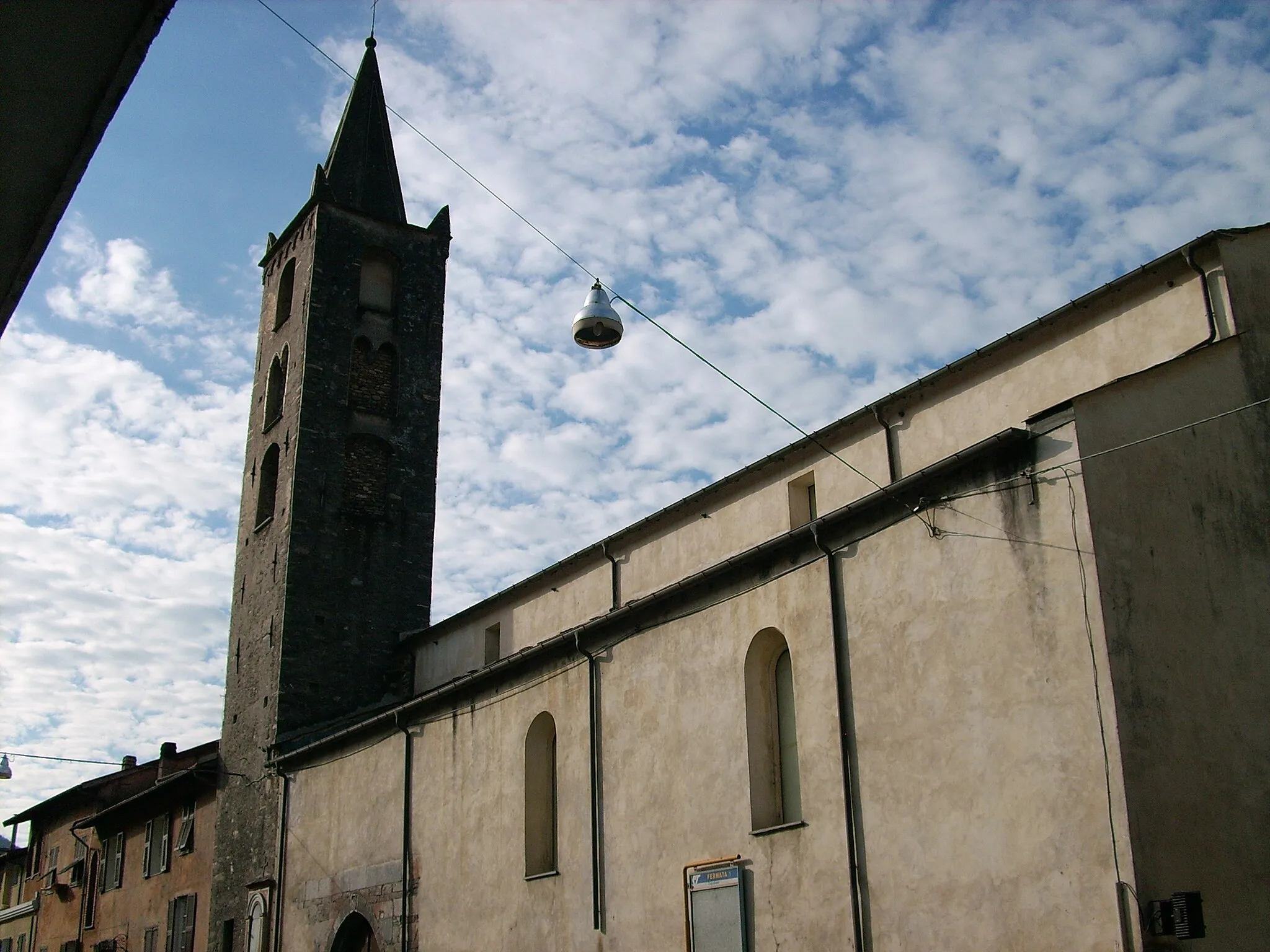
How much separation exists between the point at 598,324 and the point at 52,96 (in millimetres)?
8507

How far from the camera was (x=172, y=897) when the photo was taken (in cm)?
2566

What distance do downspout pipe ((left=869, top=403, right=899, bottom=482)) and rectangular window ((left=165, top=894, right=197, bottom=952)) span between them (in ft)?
52.2

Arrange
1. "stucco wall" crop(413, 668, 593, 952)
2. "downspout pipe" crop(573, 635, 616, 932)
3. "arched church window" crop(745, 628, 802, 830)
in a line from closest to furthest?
"arched church window" crop(745, 628, 802, 830)
"downspout pipe" crop(573, 635, 616, 932)
"stucco wall" crop(413, 668, 593, 952)

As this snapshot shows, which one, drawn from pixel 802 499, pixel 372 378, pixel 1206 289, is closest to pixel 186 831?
pixel 372 378

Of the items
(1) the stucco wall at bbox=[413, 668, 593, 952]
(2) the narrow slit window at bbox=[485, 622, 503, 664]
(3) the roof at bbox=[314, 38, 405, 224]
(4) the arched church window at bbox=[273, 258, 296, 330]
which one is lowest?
(1) the stucco wall at bbox=[413, 668, 593, 952]

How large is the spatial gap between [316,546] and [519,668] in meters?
8.19

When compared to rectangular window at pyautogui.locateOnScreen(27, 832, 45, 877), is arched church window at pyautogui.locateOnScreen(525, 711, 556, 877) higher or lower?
lower

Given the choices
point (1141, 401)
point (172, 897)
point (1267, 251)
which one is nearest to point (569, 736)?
point (1141, 401)

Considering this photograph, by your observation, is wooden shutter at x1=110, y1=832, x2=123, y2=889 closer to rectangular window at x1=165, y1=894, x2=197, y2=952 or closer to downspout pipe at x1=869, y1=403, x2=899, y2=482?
rectangular window at x1=165, y1=894, x2=197, y2=952

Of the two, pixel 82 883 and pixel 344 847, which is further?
pixel 82 883

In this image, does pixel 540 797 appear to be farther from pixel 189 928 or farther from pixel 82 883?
pixel 82 883

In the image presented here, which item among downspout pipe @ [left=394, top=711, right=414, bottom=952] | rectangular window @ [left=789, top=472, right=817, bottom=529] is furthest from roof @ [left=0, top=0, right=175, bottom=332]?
downspout pipe @ [left=394, top=711, right=414, bottom=952]

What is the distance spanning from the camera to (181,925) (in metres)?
24.9

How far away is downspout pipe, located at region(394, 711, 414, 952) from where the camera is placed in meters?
18.2
